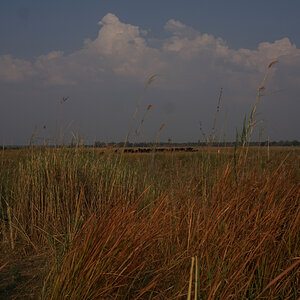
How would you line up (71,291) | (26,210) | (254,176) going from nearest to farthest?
1. (71,291)
2. (254,176)
3. (26,210)

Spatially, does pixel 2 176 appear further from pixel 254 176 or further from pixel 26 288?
pixel 254 176

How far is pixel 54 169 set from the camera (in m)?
4.02

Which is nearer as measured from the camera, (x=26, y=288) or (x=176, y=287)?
(x=176, y=287)

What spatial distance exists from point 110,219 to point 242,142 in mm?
1409

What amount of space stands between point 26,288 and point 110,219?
1098mm

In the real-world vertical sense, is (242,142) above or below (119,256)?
above

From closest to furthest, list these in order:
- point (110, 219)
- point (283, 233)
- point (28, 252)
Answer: point (110, 219) → point (283, 233) → point (28, 252)

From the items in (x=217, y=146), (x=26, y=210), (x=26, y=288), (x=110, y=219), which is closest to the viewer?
(x=110, y=219)

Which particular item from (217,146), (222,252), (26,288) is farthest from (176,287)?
(217,146)

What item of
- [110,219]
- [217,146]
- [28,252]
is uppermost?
[217,146]

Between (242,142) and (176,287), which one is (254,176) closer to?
(242,142)

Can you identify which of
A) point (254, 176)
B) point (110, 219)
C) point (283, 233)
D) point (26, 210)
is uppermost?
point (254, 176)

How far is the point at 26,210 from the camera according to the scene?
3838mm

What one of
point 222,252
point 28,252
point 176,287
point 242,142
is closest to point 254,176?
point 242,142
